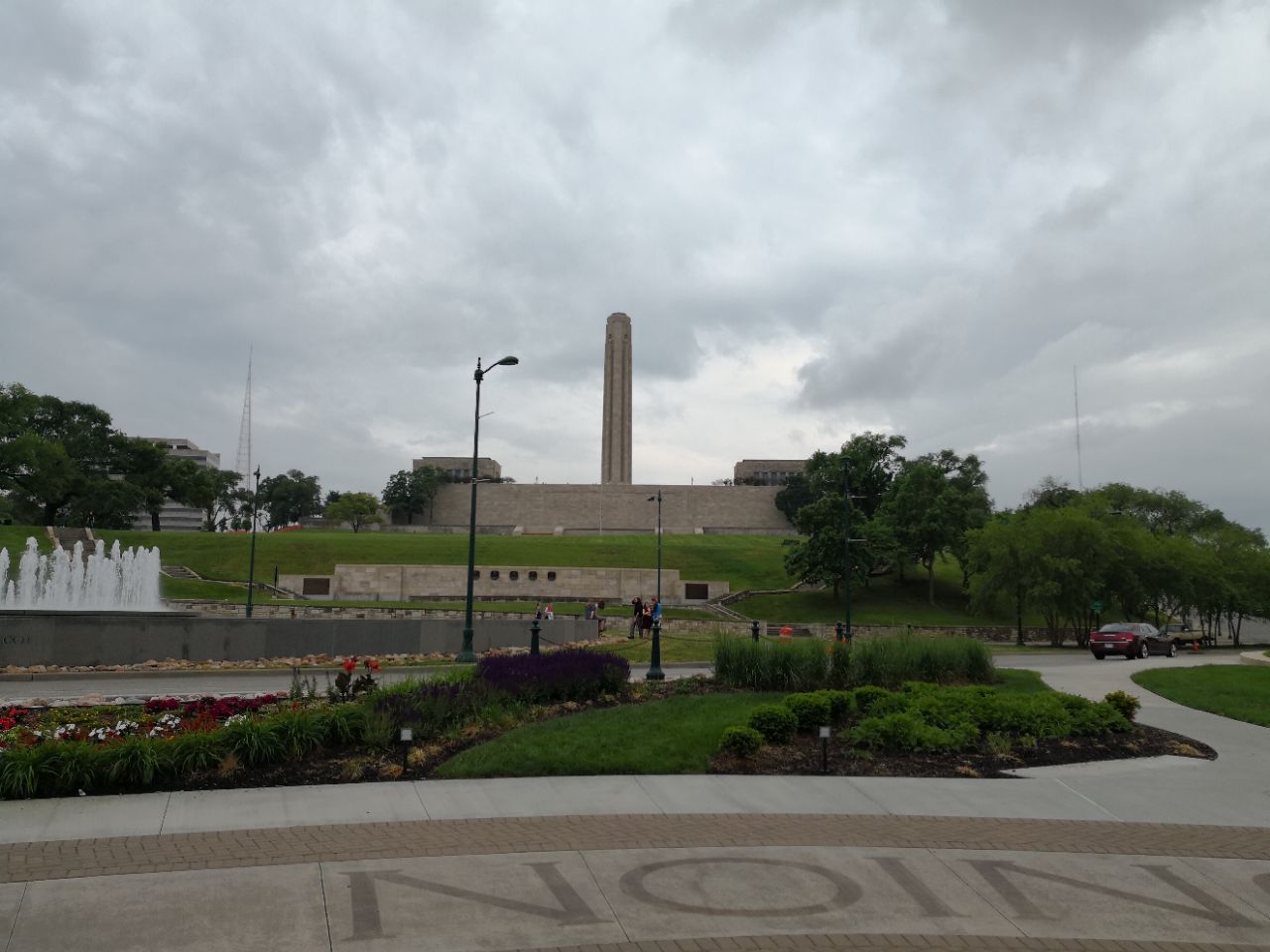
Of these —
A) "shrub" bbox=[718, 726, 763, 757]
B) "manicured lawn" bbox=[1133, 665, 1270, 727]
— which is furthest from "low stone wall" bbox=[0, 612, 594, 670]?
"manicured lawn" bbox=[1133, 665, 1270, 727]

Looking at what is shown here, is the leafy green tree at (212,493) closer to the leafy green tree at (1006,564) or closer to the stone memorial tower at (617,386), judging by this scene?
the stone memorial tower at (617,386)

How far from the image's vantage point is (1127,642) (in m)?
31.4

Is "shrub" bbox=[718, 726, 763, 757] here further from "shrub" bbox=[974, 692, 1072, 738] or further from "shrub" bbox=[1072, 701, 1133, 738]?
"shrub" bbox=[1072, 701, 1133, 738]

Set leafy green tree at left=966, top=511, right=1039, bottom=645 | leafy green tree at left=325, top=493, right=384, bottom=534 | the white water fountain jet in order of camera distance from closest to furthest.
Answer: the white water fountain jet
leafy green tree at left=966, top=511, right=1039, bottom=645
leafy green tree at left=325, top=493, right=384, bottom=534

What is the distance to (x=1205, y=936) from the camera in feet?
20.6

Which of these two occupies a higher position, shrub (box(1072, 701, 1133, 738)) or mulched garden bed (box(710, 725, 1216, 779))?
shrub (box(1072, 701, 1133, 738))

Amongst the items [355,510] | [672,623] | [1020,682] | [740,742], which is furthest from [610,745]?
[355,510]

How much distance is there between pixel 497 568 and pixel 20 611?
4230 centimetres

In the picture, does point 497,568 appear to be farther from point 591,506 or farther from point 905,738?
point 591,506

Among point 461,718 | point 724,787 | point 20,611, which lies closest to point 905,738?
point 724,787

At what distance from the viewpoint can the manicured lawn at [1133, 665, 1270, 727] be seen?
1638 cm

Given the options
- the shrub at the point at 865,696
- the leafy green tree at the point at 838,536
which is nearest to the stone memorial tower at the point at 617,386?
the leafy green tree at the point at 838,536

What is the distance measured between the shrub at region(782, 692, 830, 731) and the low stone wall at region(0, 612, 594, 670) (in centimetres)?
1508

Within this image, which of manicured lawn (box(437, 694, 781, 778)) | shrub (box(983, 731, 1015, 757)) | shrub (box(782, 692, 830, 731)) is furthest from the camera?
shrub (box(782, 692, 830, 731))
